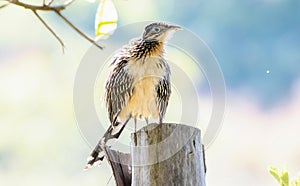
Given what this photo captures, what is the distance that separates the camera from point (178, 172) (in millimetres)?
1670

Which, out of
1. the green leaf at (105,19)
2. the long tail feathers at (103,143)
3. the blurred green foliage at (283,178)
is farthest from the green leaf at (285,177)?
the green leaf at (105,19)

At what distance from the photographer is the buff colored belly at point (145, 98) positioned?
233 cm

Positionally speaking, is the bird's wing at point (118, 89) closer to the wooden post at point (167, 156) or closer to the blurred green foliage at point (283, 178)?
the wooden post at point (167, 156)

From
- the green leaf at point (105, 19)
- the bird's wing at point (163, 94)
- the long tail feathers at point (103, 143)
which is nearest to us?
the green leaf at point (105, 19)

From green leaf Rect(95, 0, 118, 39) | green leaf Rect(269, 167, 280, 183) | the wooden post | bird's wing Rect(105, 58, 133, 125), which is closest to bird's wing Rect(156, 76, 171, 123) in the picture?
bird's wing Rect(105, 58, 133, 125)

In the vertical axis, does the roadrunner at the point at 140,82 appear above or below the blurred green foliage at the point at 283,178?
above

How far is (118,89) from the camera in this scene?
2393 millimetres

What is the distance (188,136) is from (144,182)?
0.67ft

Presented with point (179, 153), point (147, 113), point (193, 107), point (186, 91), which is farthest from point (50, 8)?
point (147, 113)

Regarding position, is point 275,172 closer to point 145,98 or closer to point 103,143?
point 103,143

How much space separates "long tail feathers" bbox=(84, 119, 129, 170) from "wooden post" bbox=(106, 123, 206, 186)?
1.06 ft

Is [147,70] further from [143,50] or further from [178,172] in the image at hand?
[178,172]

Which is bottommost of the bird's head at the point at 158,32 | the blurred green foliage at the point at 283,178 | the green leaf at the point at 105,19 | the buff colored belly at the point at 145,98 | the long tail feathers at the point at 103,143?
the blurred green foliage at the point at 283,178

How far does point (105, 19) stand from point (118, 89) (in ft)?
5.08
